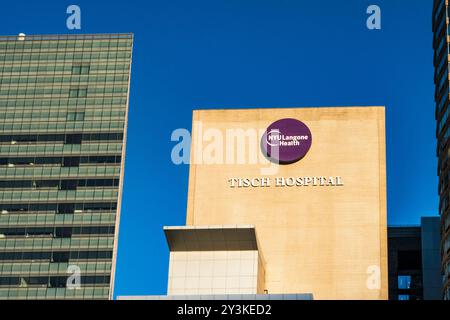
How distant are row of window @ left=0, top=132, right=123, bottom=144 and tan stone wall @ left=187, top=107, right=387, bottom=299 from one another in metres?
45.2

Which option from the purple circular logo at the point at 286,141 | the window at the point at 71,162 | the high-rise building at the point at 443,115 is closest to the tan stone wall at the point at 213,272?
the high-rise building at the point at 443,115

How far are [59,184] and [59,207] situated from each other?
210 inches

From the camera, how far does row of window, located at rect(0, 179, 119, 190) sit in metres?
189

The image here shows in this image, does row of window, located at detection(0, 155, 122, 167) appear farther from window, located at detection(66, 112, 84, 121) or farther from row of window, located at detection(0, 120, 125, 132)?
window, located at detection(66, 112, 84, 121)

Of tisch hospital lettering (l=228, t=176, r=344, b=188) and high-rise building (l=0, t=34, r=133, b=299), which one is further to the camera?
high-rise building (l=0, t=34, r=133, b=299)

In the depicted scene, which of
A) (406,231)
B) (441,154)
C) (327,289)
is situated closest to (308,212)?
(327,289)

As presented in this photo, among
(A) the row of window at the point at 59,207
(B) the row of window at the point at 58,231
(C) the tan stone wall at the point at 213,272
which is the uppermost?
(A) the row of window at the point at 59,207

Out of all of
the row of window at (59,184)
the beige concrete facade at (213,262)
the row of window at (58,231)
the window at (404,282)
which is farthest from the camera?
the window at (404,282)

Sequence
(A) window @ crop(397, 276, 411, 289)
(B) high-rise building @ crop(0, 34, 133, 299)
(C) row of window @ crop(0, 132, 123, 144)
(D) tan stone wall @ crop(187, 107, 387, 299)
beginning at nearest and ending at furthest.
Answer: (D) tan stone wall @ crop(187, 107, 387, 299) → (B) high-rise building @ crop(0, 34, 133, 299) → (A) window @ crop(397, 276, 411, 289) → (C) row of window @ crop(0, 132, 123, 144)

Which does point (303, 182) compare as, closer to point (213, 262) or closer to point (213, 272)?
point (213, 262)

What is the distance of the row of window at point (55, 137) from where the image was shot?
194125 mm

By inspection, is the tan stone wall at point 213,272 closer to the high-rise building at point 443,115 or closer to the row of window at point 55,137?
the high-rise building at point 443,115

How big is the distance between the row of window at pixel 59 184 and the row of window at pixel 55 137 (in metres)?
9.85

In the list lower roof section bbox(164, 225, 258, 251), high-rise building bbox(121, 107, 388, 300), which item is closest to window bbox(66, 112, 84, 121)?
high-rise building bbox(121, 107, 388, 300)
